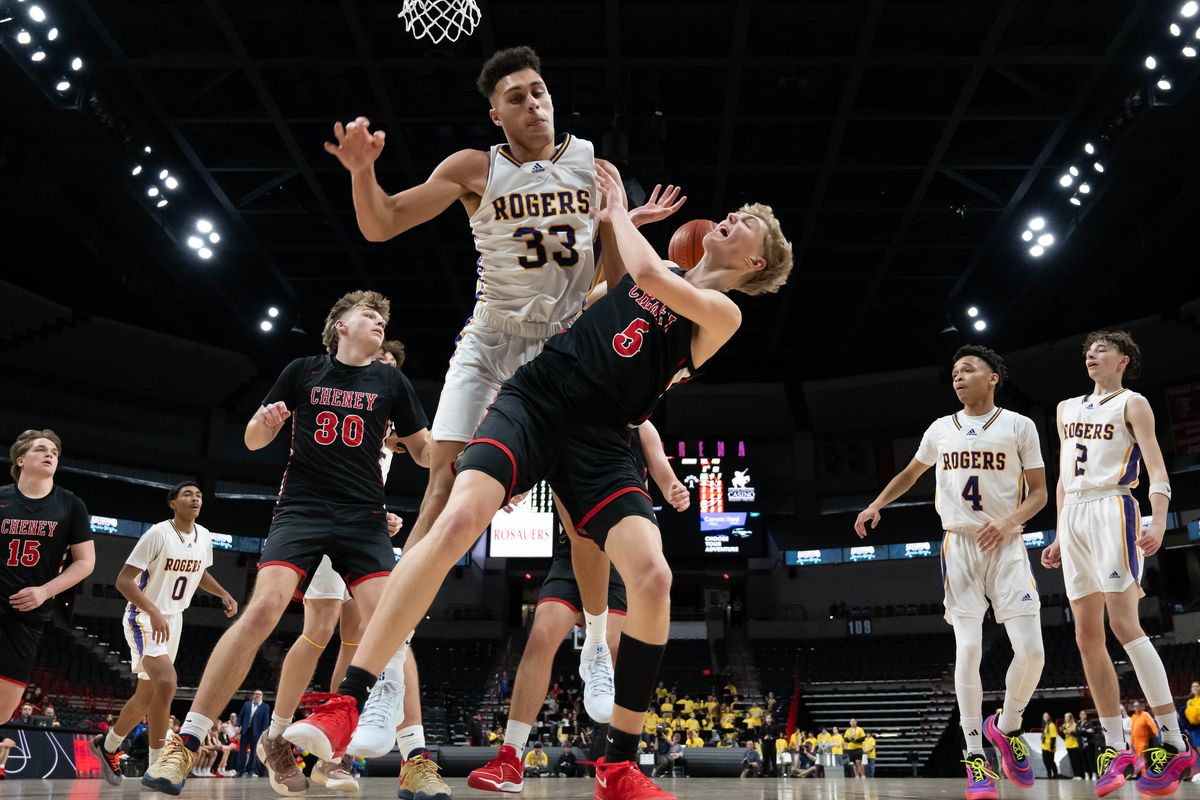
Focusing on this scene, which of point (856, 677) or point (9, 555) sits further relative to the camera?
point (856, 677)

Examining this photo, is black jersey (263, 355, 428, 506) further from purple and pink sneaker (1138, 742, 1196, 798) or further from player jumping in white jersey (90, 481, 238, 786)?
purple and pink sneaker (1138, 742, 1196, 798)

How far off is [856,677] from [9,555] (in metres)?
26.3

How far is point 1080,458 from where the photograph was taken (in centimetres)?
598

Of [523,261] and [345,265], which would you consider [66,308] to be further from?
[523,261]

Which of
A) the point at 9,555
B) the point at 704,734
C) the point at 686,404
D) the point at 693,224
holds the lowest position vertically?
the point at 704,734

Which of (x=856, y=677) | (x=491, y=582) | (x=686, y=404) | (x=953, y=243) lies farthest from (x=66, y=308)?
(x=856, y=677)

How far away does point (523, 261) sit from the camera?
411cm

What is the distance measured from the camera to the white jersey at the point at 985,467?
5949 millimetres

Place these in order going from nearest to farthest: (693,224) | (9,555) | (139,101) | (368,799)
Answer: (368,799) → (693,224) → (9,555) → (139,101)

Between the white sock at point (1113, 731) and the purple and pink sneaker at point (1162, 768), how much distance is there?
1.70 ft

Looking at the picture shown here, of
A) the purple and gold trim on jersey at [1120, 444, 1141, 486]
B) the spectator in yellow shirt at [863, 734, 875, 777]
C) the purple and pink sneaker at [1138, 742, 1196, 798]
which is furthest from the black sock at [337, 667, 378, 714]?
the spectator in yellow shirt at [863, 734, 875, 777]

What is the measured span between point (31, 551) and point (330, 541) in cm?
221

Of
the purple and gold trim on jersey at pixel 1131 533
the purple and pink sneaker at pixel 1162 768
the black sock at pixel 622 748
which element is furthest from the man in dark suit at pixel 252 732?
the black sock at pixel 622 748

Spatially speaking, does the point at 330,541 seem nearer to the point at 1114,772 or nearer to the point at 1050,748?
the point at 1114,772
